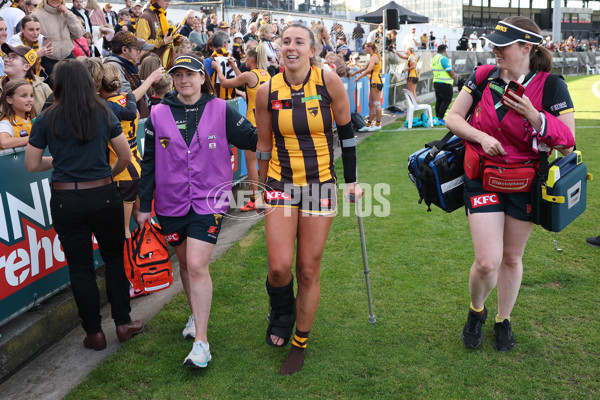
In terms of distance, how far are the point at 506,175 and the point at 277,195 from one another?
4.97 feet

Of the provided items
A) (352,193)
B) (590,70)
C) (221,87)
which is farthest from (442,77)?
(590,70)

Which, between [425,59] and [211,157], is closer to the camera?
[211,157]

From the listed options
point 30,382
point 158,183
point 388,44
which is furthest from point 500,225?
point 388,44

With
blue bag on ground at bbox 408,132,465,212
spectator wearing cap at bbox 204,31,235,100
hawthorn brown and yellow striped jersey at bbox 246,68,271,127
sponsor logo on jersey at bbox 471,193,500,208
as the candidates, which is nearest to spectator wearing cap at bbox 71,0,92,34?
spectator wearing cap at bbox 204,31,235,100

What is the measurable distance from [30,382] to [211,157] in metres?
2.03

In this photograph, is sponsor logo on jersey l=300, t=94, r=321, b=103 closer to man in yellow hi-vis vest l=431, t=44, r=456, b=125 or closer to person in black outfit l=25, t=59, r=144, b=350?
person in black outfit l=25, t=59, r=144, b=350

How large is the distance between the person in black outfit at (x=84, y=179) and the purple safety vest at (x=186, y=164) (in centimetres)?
43

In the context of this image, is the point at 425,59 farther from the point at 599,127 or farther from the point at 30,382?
the point at 30,382

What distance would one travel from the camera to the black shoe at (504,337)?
13.3ft

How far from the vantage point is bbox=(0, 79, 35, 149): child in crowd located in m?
4.98

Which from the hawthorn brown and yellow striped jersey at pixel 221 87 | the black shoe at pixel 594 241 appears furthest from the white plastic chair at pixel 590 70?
the black shoe at pixel 594 241

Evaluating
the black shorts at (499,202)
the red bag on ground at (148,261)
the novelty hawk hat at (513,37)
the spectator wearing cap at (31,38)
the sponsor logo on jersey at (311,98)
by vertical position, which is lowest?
the red bag on ground at (148,261)

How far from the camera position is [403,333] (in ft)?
14.2

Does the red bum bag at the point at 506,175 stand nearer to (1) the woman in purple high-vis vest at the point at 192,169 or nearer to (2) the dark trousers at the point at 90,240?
(1) the woman in purple high-vis vest at the point at 192,169
